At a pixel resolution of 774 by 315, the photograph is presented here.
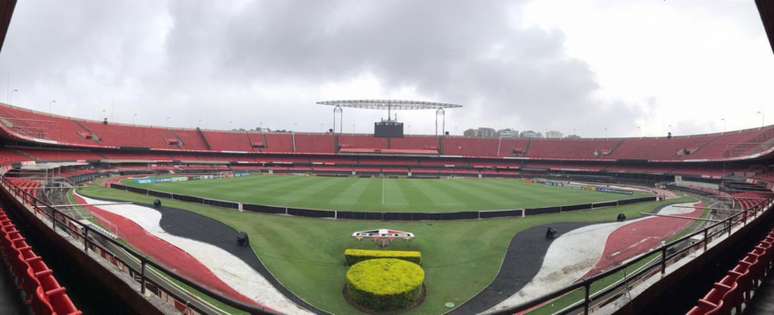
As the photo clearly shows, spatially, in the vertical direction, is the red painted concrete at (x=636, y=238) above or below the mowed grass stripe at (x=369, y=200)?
below

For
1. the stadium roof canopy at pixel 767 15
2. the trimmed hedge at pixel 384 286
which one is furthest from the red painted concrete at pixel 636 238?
the stadium roof canopy at pixel 767 15

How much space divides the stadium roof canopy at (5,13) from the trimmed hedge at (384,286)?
11.3 m

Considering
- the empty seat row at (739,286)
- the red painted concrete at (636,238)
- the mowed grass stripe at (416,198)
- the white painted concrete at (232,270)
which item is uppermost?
the empty seat row at (739,286)

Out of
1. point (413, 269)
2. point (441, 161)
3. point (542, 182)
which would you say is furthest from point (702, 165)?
point (413, 269)

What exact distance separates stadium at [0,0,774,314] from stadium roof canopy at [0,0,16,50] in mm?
60

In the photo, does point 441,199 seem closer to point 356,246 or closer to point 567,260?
point 567,260

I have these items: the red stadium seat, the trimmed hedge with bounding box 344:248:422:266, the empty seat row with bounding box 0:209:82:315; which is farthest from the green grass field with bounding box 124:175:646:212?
the red stadium seat

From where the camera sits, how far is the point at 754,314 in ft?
16.8

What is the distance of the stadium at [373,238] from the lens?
498cm

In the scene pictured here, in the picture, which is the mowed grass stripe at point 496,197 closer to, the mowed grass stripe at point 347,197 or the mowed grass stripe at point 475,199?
the mowed grass stripe at point 475,199

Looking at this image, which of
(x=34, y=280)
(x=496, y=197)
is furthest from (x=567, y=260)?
(x=34, y=280)

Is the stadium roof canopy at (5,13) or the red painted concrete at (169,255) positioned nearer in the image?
the stadium roof canopy at (5,13)

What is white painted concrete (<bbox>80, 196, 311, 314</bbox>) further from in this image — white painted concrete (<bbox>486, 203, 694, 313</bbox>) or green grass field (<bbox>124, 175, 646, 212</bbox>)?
green grass field (<bbox>124, 175, 646, 212</bbox>)

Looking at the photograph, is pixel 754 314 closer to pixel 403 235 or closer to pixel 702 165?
pixel 403 235
